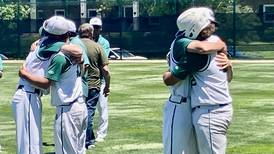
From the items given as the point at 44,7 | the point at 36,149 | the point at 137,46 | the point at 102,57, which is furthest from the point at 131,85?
the point at 44,7

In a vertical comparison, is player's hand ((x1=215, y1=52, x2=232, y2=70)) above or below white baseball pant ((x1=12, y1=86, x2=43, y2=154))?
above

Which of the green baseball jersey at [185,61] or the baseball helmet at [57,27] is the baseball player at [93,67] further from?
the green baseball jersey at [185,61]

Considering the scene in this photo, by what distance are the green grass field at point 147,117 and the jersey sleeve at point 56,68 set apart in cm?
369

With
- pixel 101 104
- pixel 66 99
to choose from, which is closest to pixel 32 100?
pixel 66 99

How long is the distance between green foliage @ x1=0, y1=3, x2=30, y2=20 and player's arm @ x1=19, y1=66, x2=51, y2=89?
38.8 meters

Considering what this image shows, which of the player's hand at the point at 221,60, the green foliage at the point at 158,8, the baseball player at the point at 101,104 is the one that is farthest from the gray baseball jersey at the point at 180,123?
the green foliage at the point at 158,8

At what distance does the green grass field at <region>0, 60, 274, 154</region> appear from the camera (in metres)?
11.7

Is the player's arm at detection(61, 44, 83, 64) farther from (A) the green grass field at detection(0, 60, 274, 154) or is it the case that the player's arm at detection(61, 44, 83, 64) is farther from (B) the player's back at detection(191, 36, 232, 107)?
(A) the green grass field at detection(0, 60, 274, 154)

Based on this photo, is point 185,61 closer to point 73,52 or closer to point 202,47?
point 202,47

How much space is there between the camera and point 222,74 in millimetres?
6848

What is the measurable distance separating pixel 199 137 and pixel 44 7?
45338 mm

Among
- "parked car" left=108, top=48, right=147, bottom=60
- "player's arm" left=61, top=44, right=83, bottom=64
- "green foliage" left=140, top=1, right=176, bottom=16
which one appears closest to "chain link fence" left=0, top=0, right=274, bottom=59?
"green foliage" left=140, top=1, right=176, bottom=16

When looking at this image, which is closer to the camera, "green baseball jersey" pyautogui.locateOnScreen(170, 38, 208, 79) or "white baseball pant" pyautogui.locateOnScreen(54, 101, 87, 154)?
"green baseball jersey" pyautogui.locateOnScreen(170, 38, 208, 79)

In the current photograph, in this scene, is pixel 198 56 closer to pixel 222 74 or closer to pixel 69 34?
pixel 222 74
